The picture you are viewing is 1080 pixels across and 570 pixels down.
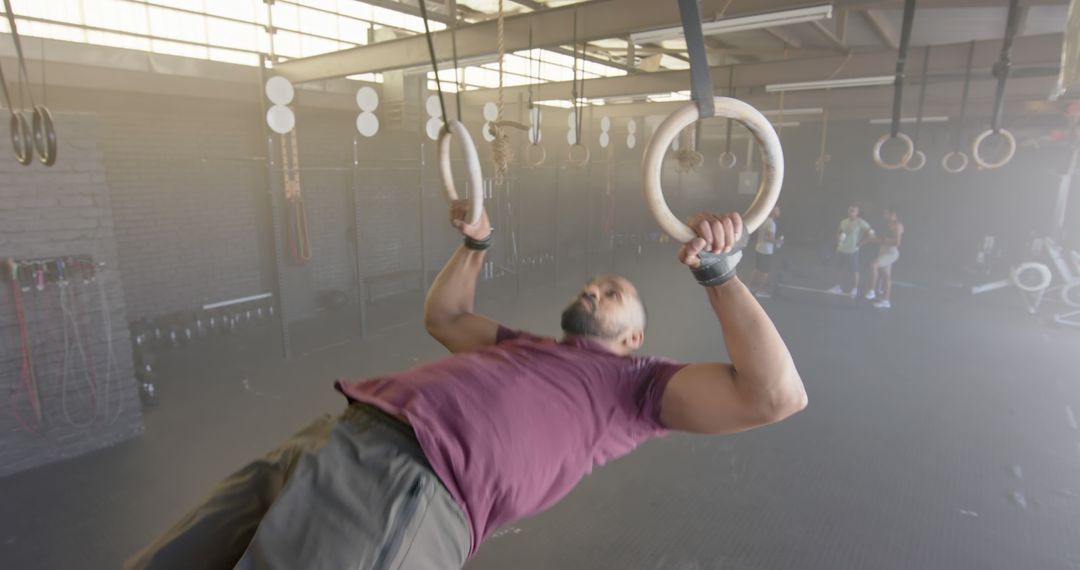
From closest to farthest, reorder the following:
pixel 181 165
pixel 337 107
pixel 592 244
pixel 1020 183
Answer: pixel 181 165, pixel 337 107, pixel 1020 183, pixel 592 244

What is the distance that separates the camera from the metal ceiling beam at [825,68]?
3.92 metres

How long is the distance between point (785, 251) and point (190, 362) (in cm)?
1090

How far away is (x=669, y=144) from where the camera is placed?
3.78 feet

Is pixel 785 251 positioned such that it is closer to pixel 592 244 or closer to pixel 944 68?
pixel 592 244

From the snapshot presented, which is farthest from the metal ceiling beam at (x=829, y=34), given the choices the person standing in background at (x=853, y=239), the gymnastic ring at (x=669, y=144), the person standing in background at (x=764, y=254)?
the gymnastic ring at (x=669, y=144)

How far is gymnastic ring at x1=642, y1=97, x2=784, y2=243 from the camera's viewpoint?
1.13m

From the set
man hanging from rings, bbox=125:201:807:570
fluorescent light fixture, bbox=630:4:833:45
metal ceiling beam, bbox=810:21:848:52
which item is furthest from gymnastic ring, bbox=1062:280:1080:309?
man hanging from rings, bbox=125:201:807:570

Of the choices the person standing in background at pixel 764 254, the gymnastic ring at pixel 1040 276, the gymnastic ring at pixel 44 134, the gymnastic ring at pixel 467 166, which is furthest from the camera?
the person standing in background at pixel 764 254

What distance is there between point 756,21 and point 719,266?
276 cm

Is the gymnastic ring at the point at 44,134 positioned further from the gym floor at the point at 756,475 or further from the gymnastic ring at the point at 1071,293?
the gymnastic ring at the point at 1071,293

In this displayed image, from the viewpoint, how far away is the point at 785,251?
1193 cm

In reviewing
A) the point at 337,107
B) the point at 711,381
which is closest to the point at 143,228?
the point at 337,107

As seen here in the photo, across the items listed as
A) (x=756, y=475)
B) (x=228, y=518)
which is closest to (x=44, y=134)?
(x=228, y=518)

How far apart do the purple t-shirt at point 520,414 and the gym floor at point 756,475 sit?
1414 mm
